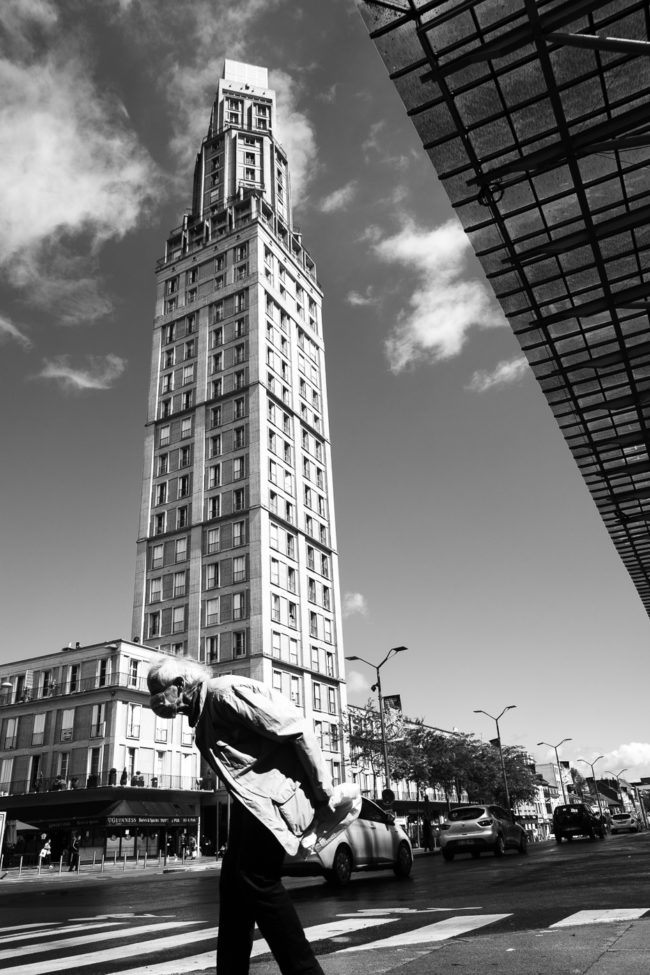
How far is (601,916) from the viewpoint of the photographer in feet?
20.3

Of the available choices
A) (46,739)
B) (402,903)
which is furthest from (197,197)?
(402,903)

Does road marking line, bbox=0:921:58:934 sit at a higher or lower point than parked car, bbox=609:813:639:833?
lower

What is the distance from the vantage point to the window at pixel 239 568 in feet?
192

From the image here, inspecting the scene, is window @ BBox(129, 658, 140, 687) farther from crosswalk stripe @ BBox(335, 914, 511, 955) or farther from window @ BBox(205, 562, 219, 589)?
crosswalk stripe @ BBox(335, 914, 511, 955)

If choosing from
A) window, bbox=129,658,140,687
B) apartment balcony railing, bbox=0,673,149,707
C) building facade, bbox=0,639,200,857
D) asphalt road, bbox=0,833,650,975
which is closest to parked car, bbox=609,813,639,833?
building facade, bbox=0,639,200,857

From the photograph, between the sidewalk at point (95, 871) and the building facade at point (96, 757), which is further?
the building facade at point (96, 757)

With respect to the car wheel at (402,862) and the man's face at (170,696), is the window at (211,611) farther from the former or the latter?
the man's face at (170,696)

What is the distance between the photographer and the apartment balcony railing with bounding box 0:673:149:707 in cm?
4862

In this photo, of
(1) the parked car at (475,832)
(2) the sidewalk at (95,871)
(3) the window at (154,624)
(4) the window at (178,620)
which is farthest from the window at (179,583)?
(1) the parked car at (475,832)

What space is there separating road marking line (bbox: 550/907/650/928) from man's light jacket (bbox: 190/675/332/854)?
3.62 metres

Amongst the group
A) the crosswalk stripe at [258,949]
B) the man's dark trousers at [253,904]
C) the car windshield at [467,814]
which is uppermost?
the car windshield at [467,814]

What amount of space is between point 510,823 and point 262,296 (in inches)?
2195

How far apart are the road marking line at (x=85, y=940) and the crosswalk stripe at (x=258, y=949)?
752 mm

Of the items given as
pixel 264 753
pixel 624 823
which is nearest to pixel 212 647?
pixel 624 823
